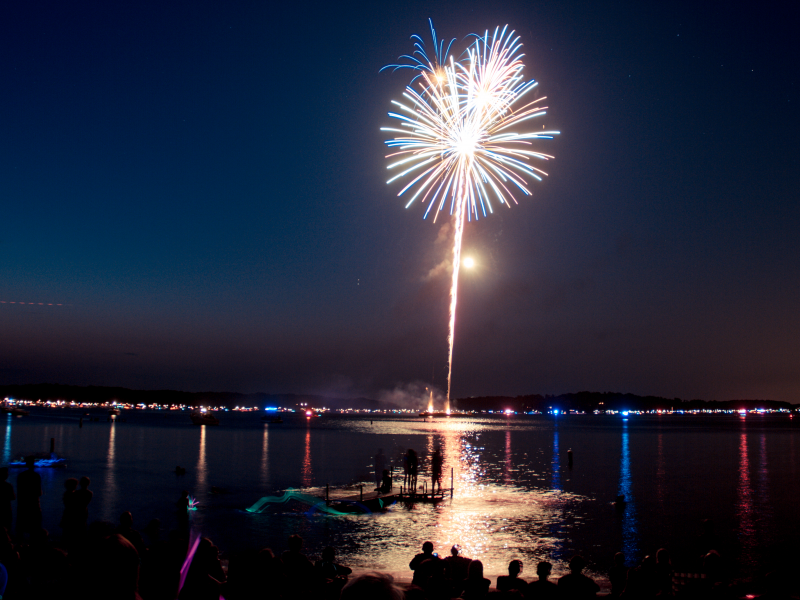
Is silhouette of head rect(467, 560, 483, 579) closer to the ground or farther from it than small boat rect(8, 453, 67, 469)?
farther from it

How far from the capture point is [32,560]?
29.2 ft

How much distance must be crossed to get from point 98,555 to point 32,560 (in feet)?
25.4

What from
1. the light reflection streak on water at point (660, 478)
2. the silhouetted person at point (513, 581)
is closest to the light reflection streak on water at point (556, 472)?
the light reflection streak on water at point (660, 478)

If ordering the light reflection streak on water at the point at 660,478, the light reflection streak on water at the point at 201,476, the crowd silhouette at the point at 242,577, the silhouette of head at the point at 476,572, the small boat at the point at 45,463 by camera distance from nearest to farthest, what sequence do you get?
the crowd silhouette at the point at 242,577 → the silhouette of head at the point at 476,572 → the light reflection streak on water at the point at 201,476 → the light reflection streak on water at the point at 660,478 → the small boat at the point at 45,463

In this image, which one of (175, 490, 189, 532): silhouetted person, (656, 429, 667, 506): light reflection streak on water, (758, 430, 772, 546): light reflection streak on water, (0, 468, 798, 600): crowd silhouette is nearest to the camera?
(0, 468, 798, 600): crowd silhouette

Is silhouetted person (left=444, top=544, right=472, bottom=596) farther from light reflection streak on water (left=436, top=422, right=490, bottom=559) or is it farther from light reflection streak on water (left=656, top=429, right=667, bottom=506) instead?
light reflection streak on water (left=656, top=429, right=667, bottom=506)

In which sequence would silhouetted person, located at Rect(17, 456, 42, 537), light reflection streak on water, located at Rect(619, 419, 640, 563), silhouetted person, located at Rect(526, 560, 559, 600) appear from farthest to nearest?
light reflection streak on water, located at Rect(619, 419, 640, 563), silhouetted person, located at Rect(17, 456, 42, 537), silhouetted person, located at Rect(526, 560, 559, 600)

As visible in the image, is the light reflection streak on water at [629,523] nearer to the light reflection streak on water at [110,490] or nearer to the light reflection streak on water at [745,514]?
the light reflection streak on water at [745,514]

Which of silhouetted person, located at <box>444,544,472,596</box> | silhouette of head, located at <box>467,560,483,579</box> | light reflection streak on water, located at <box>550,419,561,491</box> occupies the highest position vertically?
silhouette of head, located at <box>467,560,483,579</box>

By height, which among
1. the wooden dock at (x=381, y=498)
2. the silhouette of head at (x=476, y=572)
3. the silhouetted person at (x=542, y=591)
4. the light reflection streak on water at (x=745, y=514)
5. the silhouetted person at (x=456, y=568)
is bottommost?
the light reflection streak on water at (x=745, y=514)

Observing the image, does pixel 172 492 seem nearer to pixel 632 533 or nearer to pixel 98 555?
pixel 632 533

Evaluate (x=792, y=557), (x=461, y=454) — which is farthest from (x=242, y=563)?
(x=461, y=454)

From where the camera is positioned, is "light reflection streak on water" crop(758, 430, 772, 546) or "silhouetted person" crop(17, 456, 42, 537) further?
"light reflection streak on water" crop(758, 430, 772, 546)

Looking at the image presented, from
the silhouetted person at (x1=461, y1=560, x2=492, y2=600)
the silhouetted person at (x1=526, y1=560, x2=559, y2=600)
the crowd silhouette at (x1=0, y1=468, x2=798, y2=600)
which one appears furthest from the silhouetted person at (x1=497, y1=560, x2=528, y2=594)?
the silhouetted person at (x1=526, y1=560, x2=559, y2=600)
